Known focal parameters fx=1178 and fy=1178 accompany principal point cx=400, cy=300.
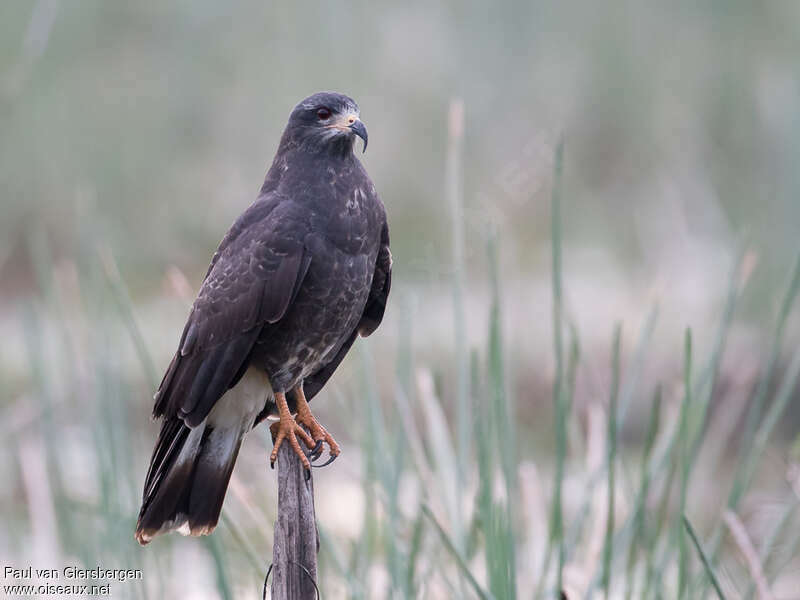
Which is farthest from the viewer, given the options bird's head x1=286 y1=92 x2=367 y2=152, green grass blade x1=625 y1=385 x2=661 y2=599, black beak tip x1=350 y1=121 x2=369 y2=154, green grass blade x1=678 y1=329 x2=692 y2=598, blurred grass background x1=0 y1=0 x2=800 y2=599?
blurred grass background x1=0 y1=0 x2=800 y2=599

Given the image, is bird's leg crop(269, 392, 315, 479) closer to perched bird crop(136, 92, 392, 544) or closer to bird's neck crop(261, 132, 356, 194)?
perched bird crop(136, 92, 392, 544)

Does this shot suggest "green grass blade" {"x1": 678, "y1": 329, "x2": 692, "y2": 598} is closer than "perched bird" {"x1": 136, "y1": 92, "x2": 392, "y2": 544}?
Yes

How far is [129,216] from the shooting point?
10133 mm

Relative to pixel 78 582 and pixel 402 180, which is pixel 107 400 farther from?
pixel 402 180

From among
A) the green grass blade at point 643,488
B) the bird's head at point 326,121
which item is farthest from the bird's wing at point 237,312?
the green grass blade at point 643,488

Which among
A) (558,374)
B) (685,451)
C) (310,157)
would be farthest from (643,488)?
(310,157)

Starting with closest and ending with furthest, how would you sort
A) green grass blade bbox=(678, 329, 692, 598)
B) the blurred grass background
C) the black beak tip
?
green grass blade bbox=(678, 329, 692, 598)
the black beak tip
the blurred grass background

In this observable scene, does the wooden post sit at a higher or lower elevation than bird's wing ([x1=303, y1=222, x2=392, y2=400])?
lower

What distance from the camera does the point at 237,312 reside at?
3008mm

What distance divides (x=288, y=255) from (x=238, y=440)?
0.56 m

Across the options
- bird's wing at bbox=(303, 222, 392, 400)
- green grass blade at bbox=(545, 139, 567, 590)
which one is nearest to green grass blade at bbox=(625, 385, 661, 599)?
green grass blade at bbox=(545, 139, 567, 590)

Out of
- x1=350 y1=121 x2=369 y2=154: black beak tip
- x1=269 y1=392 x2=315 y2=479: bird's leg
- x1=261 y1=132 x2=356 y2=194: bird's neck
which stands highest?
x1=350 y1=121 x2=369 y2=154: black beak tip

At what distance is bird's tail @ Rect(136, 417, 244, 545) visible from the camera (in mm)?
2973

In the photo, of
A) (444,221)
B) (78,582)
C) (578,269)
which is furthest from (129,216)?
(78,582)
